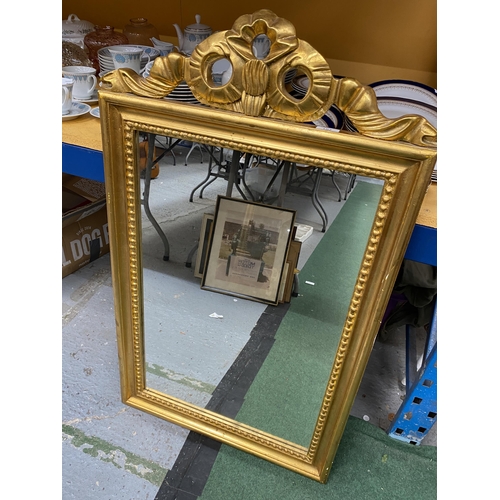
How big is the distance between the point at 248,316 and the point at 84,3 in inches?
57.8

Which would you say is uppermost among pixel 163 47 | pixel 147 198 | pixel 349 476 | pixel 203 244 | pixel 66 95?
pixel 163 47

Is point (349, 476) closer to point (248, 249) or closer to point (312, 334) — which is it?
point (312, 334)

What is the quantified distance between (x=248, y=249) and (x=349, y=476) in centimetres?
57

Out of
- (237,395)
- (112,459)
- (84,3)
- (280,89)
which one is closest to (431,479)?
(237,395)

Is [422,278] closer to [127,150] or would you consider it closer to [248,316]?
[248,316]

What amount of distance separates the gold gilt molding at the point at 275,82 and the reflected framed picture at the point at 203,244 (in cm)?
26

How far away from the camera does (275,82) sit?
1.82 feet

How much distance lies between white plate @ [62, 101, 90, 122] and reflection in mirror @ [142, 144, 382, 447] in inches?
13.0

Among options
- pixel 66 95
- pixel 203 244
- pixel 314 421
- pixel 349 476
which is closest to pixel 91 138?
pixel 66 95

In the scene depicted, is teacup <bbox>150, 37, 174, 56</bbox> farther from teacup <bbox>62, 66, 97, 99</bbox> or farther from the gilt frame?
the gilt frame

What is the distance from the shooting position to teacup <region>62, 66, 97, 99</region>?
1.00 meters

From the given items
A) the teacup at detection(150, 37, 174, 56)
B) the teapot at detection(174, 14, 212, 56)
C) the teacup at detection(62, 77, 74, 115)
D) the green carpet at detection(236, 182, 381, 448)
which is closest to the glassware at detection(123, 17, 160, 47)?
the teacup at detection(150, 37, 174, 56)

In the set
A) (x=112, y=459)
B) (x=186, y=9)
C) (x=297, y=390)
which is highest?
(x=186, y=9)

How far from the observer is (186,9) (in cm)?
136
